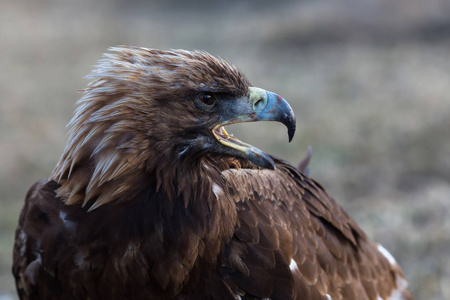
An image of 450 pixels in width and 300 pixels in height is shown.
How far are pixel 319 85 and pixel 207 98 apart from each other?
9.14 m

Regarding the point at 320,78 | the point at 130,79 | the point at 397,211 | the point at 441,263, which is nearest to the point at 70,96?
the point at 320,78

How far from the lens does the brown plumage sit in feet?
9.08

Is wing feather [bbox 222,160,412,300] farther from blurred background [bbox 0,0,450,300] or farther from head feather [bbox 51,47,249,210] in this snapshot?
blurred background [bbox 0,0,450,300]

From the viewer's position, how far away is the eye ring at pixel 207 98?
281 centimetres

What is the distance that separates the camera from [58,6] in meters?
20.1

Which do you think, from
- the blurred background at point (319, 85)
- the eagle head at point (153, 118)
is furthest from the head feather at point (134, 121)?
the blurred background at point (319, 85)

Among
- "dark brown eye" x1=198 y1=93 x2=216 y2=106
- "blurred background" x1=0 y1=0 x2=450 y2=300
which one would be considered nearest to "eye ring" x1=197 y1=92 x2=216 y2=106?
→ "dark brown eye" x1=198 y1=93 x2=216 y2=106

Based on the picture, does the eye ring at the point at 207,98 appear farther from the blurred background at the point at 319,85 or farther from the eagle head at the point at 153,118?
the blurred background at the point at 319,85

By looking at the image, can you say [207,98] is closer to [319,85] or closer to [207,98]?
[207,98]

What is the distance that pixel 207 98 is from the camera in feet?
9.28

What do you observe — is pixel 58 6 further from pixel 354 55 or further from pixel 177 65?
pixel 177 65

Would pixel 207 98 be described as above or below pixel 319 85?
above

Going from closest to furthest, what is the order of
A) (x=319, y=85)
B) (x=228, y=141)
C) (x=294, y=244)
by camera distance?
(x=228, y=141) < (x=294, y=244) < (x=319, y=85)

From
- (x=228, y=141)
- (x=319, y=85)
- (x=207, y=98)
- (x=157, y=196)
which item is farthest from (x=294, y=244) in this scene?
(x=319, y=85)
